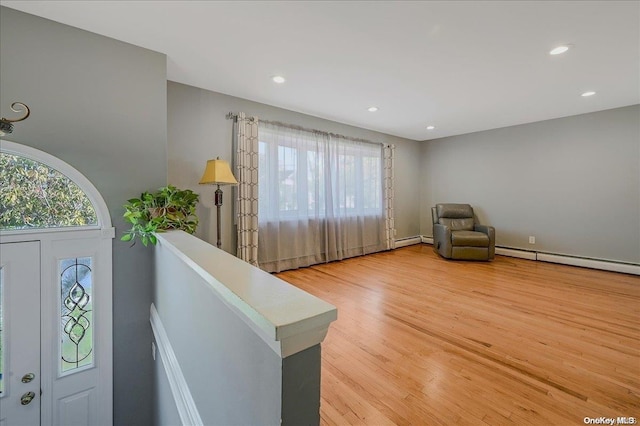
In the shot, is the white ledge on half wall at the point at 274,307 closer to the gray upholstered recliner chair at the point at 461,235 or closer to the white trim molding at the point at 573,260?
the gray upholstered recliner chair at the point at 461,235

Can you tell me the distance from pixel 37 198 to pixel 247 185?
74.7 inches

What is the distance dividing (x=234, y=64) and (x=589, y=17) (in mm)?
2839

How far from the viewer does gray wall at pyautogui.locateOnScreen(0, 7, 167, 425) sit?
1822mm

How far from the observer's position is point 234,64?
2586 mm

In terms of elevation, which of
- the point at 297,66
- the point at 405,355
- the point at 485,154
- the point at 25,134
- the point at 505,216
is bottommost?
the point at 405,355

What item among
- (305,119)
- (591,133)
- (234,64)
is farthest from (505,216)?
(234,64)

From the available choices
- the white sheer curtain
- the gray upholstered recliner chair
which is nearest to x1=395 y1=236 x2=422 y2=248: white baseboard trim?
the white sheer curtain

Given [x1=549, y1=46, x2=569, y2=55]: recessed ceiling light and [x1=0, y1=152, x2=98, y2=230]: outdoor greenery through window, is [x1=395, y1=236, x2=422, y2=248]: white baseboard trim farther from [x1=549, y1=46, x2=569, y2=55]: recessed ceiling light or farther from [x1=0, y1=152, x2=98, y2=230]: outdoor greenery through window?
[x1=0, y1=152, x2=98, y2=230]: outdoor greenery through window

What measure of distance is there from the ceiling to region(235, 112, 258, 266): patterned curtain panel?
0.44m

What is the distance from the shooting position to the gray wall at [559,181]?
3.83 meters

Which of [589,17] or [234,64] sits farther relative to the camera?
[234,64]

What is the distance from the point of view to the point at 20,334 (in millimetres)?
1786

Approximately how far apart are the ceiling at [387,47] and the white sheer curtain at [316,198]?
754 millimetres

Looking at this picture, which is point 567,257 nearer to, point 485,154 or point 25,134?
point 485,154
